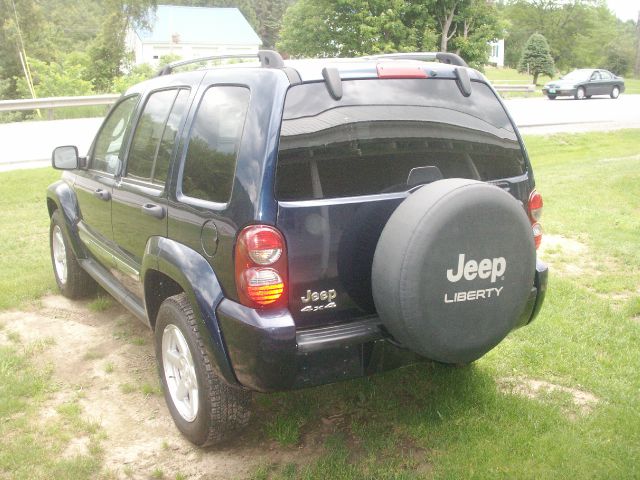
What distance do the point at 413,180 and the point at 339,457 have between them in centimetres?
141

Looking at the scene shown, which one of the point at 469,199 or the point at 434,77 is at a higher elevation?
the point at 434,77

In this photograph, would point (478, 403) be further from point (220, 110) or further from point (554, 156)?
point (554, 156)

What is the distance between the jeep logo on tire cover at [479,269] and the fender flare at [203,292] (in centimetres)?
105

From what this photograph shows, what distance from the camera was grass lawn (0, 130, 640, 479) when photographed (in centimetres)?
324

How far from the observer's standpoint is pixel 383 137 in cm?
315

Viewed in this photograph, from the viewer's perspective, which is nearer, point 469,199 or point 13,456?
point 469,199

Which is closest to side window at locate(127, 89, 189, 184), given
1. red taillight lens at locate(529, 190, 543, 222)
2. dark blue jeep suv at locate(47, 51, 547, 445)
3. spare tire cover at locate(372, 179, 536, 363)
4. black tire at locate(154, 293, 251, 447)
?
dark blue jeep suv at locate(47, 51, 547, 445)

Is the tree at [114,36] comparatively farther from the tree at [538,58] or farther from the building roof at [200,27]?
the tree at [538,58]

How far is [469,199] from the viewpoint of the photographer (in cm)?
282

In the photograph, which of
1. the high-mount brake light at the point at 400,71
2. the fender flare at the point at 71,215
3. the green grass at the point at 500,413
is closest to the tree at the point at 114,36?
the fender flare at the point at 71,215

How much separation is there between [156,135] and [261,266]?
1.45 meters

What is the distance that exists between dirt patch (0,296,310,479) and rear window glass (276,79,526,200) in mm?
1425

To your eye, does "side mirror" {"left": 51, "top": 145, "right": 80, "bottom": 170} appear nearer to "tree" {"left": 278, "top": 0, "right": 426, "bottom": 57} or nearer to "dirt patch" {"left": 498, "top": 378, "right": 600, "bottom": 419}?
"dirt patch" {"left": 498, "top": 378, "right": 600, "bottom": 419}

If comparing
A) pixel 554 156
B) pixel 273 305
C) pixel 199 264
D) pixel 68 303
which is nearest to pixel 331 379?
pixel 273 305
